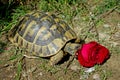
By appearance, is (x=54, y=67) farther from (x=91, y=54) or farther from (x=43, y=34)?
(x=91, y=54)

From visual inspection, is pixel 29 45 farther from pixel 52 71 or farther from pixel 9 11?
pixel 9 11

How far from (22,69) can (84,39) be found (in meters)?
1.01

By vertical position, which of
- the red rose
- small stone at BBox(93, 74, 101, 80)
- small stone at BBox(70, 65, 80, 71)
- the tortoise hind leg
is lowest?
small stone at BBox(93, 74, 101, 80)

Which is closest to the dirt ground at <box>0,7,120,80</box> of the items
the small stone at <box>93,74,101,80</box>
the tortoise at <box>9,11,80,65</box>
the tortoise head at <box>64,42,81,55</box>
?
the small stone at <box>93,74,101,80</box>

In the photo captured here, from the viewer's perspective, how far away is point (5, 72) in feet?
13.7

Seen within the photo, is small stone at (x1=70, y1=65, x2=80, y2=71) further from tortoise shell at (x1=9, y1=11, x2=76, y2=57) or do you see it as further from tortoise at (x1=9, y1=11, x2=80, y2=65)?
tortoise shell at (x1=9, y1=11, x2=76, y2=57)

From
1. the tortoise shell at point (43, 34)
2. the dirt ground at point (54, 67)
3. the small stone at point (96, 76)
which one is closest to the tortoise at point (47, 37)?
the tortoise shell at point (43, 34)

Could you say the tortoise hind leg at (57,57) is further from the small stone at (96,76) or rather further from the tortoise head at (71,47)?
the small stone at (96,76)

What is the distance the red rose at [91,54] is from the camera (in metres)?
3.68

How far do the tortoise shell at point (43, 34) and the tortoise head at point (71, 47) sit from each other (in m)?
0.07

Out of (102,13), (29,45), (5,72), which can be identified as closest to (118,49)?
(102,13)

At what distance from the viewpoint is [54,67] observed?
4117 mm

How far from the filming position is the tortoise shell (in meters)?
3.98

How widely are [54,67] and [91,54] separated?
0.64m
